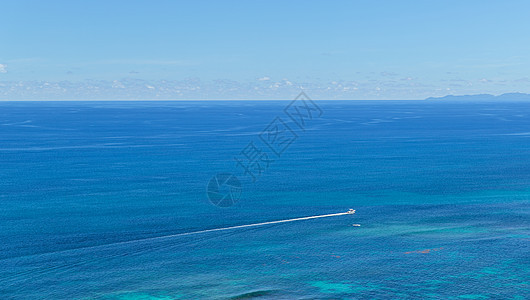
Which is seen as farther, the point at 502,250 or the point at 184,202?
the point at 184,202

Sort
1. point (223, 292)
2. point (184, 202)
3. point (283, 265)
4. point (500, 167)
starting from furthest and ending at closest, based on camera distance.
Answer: point (500, 167) < point (184, 202) < point (283, 265) < point (223, 292)

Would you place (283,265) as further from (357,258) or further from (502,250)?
(502,250)

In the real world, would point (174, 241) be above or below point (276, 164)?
below

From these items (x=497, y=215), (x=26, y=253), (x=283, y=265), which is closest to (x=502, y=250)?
(x=497, y=215)

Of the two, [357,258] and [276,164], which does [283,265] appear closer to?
[357,258]

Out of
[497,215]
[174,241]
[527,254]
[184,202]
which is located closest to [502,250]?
[527,254]

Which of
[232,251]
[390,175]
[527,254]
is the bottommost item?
[527,254]

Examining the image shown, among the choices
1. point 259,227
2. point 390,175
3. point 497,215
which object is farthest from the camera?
point 390,175
